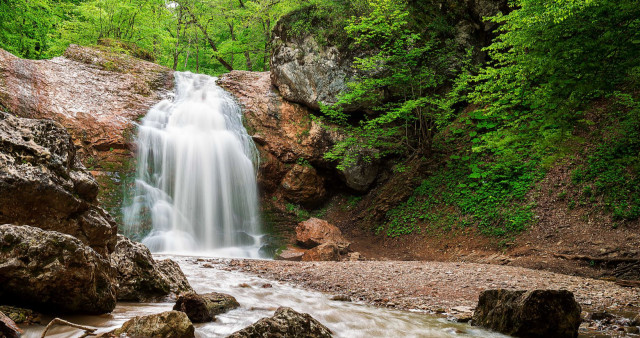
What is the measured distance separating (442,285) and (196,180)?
9020mm

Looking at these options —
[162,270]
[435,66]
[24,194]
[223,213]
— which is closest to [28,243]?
[24,194]

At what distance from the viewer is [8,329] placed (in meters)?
2.18

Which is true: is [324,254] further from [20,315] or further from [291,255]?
[20,315]

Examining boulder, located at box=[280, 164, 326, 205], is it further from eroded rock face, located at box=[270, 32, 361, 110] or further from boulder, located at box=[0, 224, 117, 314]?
boulder, located at box=[0, 224, 117, 314]

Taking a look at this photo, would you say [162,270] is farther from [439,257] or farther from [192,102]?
[192,102]

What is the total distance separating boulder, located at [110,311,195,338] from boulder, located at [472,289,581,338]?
2.97 m

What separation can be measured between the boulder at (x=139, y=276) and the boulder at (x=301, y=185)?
9.56m

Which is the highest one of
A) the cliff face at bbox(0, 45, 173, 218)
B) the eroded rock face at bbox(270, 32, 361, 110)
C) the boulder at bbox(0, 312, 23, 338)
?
the eroded rock face at bbox(270, 32, 361, 110)

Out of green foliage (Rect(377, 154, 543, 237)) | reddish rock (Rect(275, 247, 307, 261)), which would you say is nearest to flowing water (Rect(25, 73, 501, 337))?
reddish rock (Rect(275, 247, 307, 261))

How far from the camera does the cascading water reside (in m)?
11.0

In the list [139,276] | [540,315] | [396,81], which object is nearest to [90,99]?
[396,81]

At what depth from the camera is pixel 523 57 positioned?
5375 mm

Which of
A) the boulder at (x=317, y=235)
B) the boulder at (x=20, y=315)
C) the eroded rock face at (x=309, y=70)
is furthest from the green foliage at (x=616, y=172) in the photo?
the boulder at (x=20, y=315)

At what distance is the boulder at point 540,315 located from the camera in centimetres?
338
